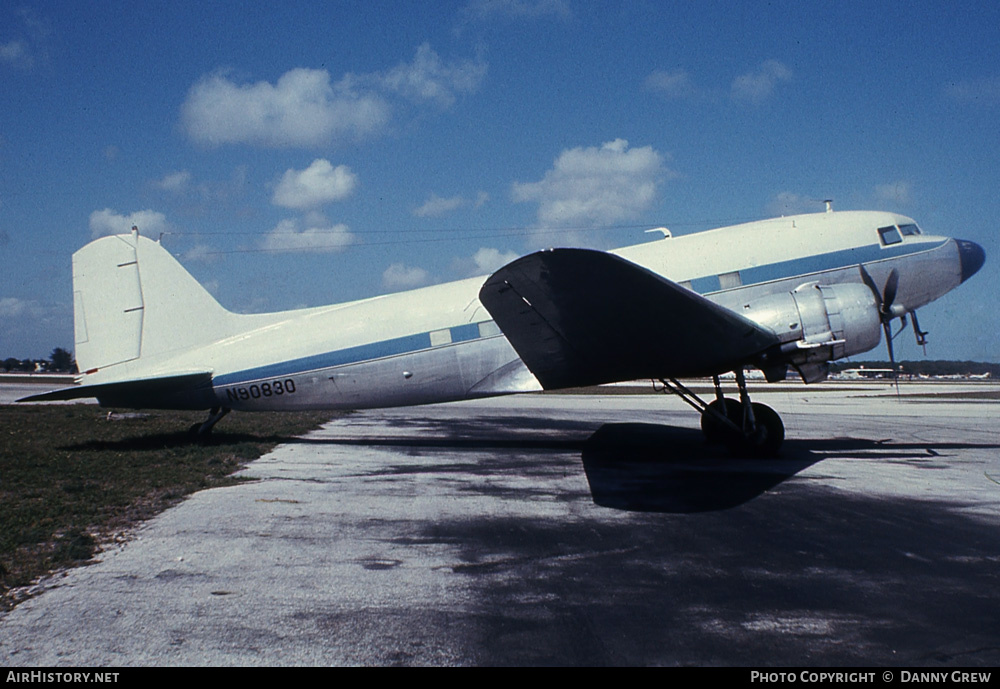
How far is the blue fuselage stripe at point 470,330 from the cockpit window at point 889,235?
114 mm

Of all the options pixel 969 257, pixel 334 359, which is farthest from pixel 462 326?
pixel 969 257

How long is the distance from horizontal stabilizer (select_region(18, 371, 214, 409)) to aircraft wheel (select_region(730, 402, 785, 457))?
9.56 meters

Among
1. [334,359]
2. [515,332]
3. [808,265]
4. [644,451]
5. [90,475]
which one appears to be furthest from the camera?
[644,451]

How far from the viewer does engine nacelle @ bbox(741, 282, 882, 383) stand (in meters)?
9.85

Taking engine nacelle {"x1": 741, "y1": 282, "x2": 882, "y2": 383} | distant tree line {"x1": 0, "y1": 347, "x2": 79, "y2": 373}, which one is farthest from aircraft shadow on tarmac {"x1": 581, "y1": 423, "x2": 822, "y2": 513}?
distant tree line {"x1": 0, "y1": 347, "x2": 79, "y2": 373}

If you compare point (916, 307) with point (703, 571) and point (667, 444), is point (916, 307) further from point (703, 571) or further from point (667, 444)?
point (703, 571)

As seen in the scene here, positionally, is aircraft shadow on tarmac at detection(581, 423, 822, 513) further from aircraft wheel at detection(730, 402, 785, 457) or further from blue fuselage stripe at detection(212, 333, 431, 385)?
blue fuselage stripe at detection(212, 333, 431, 385)

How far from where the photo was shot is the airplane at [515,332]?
32.0 ft

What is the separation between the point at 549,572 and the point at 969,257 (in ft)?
35.9

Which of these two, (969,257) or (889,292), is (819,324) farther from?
(969,257)

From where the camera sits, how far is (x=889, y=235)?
1120 cm

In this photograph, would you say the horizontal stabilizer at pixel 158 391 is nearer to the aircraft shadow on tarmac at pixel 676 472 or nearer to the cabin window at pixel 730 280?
the aircraft shadow on tarmac at pixel 676 472

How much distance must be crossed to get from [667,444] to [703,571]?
781 centimetres

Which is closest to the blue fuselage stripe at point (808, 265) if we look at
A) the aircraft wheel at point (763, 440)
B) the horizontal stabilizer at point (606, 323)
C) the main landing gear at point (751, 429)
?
the horizontal stabilizer at point (606, 323)
